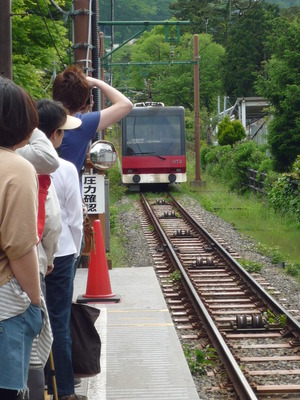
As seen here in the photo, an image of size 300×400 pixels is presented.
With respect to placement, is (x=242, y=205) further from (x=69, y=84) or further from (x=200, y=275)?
(x=69, y=84)

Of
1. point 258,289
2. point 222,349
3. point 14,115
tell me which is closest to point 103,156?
point 222,349

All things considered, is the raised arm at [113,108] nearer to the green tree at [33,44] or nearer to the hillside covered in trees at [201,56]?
the hillside covered in trees at [201,56]

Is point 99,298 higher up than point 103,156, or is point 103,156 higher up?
point 103,156

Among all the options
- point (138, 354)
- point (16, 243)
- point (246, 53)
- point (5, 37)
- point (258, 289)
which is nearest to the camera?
point (16, 243)

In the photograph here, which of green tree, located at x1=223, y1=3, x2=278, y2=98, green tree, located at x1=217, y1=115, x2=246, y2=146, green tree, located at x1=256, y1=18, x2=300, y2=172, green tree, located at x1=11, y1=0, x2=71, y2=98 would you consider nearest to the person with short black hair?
green tree, located at x1=256, y1=18, x2=300, y2=172

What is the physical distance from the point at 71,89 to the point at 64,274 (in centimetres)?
108

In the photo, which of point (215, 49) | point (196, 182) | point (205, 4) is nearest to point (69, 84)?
point (196, 182)

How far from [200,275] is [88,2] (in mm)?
4164

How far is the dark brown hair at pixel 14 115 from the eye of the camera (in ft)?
10.2

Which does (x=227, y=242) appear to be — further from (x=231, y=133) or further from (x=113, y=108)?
(x=231, y=133)

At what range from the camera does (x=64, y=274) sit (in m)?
4.65

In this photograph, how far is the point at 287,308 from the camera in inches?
392

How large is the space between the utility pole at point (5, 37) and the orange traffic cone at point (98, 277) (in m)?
1.62

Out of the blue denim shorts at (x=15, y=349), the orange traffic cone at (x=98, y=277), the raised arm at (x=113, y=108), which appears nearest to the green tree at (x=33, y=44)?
the orange traffic cone at (x=98, y=277)
